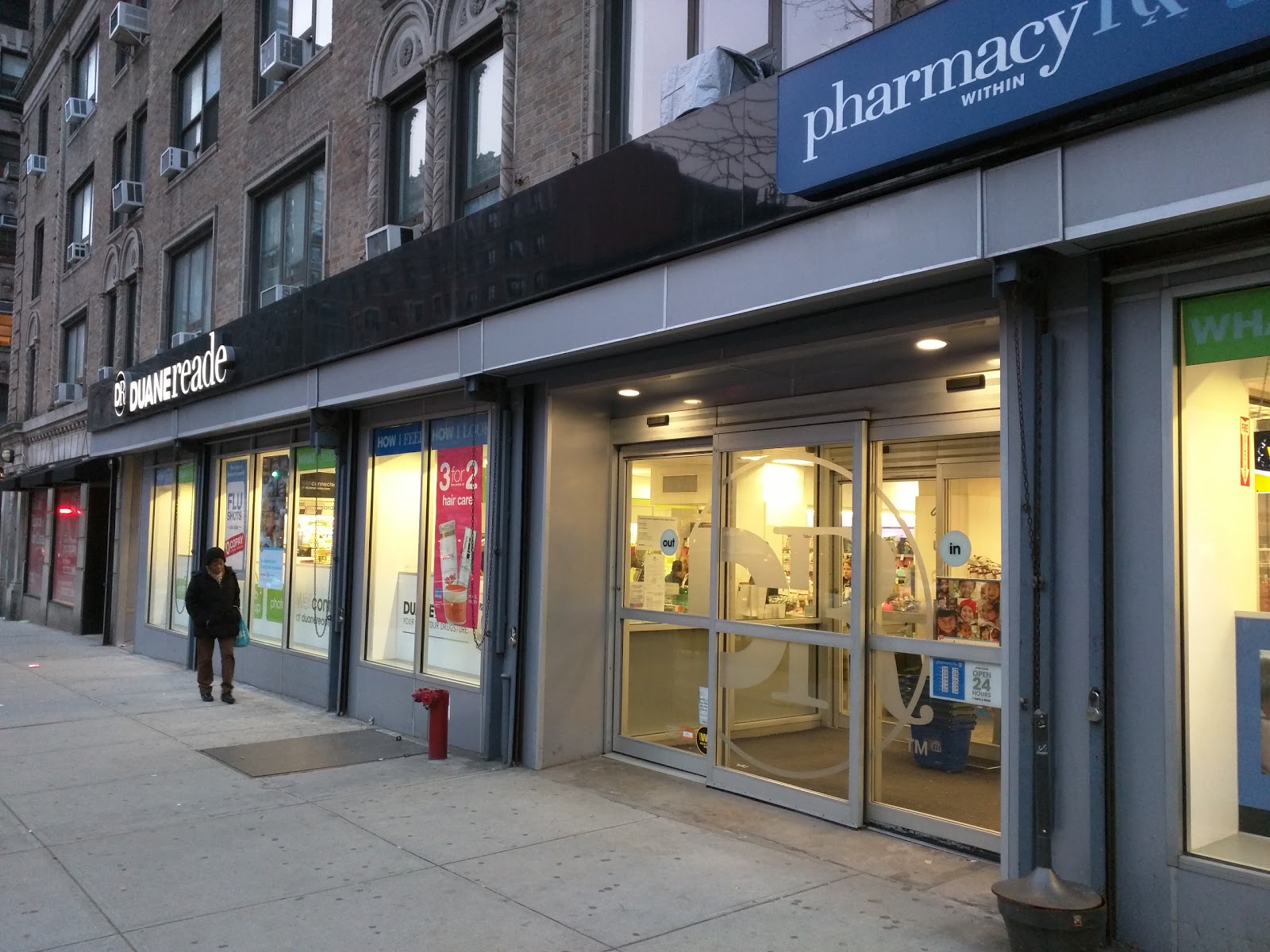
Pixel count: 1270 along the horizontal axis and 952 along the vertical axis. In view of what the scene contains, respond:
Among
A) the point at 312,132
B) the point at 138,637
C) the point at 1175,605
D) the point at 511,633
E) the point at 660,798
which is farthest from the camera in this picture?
the point at 138,637

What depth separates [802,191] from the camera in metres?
5.54

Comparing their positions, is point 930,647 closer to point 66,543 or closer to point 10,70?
point 66,543

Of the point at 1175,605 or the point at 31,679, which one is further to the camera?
the point at 31,679

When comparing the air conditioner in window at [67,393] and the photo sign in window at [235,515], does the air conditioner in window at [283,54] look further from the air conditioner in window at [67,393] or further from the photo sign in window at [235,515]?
the air conditioner in window at [67,393]

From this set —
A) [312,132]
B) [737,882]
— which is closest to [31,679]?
[312,132]

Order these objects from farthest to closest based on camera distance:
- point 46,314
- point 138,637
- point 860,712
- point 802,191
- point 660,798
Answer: point 46,314 → point 138,637 → point 660,798 → point 860,712 → point 802,191

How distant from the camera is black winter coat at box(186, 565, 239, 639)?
11367mm

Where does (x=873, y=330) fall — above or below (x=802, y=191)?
below

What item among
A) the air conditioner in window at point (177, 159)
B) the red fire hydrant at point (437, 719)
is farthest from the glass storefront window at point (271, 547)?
the air conditioner in window at point (177, 159)

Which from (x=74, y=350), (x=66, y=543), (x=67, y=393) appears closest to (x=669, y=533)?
(x=66, y=543)

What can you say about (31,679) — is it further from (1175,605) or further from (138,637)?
(1175,605)

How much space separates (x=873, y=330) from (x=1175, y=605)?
207 cm

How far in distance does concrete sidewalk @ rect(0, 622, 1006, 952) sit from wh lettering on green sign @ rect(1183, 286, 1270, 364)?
2.75 m

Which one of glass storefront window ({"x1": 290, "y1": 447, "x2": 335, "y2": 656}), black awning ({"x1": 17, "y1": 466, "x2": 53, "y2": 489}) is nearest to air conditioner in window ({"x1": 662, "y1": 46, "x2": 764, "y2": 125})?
glass storefront window ({"x1": 290, "y1": 447, "x2": 335, "y2": 656})
